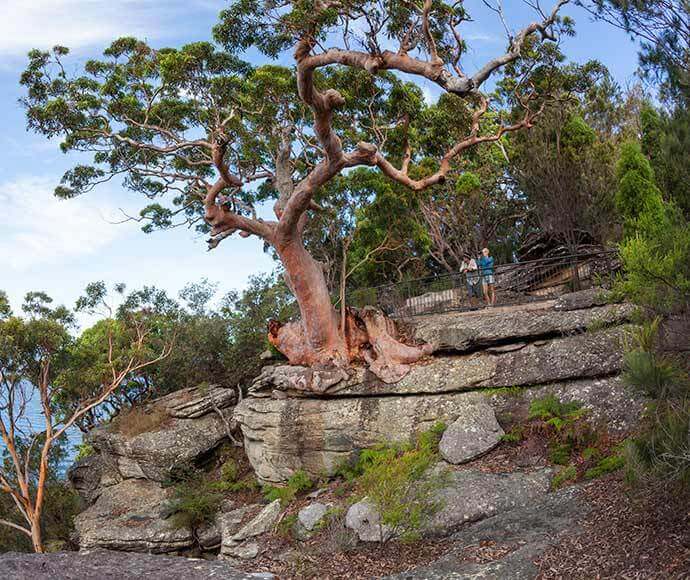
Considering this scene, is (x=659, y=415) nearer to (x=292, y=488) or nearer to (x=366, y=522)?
(x=366, y=522)

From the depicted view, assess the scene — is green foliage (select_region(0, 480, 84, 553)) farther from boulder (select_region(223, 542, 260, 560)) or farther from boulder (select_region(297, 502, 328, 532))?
boulder (select_region(297, 502, 328, 532))

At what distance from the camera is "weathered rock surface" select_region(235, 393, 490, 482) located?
13.3 metres

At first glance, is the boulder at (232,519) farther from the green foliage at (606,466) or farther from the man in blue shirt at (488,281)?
the man in blue shirt at (488,281)

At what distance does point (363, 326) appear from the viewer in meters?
16.2

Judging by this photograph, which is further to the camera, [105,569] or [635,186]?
[635,186]

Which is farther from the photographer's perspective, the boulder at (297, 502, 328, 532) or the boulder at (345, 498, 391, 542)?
the boulder at (297, 502, 328, 532)

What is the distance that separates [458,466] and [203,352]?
11.9 meters

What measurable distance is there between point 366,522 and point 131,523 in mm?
7957

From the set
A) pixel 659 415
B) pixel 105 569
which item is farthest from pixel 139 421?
pixel 659 415

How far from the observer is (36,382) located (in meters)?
19.7

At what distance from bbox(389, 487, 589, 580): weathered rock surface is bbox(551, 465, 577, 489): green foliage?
0.57 m

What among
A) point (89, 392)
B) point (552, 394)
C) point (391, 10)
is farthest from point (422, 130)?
point (89, 392)

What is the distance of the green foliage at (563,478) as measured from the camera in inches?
386

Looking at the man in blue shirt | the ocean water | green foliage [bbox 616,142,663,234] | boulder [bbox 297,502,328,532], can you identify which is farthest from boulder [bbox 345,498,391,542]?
→ the ocean water
